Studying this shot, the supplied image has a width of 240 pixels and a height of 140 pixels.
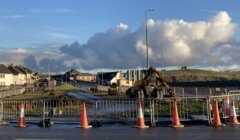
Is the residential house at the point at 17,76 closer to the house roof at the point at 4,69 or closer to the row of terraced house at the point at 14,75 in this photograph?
the row of terraced house at the point at 14,75

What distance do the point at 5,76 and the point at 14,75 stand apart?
7718 mm

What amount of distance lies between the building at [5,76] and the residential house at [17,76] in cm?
332

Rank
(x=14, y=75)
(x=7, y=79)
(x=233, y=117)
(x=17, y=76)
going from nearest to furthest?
(x=233, y=117), (x=7, y=79), (x=14, y=75), (x=17, y=76)

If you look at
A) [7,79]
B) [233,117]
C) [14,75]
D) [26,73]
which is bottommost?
[233,117]

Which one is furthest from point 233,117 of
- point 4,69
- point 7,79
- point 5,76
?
point 4,69

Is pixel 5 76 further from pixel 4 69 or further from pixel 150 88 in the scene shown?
pixel 150 88

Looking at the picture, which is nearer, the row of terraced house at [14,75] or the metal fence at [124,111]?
the metal fence at [124,111]

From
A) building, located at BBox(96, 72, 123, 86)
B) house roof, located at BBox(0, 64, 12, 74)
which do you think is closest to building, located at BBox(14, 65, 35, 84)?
house roof, located at BBox(0, 64, 12, 74)

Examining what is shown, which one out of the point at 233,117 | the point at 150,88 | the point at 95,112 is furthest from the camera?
the point at 150,88

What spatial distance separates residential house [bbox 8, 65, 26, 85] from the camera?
156m

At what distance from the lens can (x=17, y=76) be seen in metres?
157

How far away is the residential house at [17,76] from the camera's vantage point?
510ft

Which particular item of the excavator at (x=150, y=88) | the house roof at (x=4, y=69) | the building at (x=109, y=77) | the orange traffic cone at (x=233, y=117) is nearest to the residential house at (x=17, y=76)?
the house roof at (x=4, y=69)

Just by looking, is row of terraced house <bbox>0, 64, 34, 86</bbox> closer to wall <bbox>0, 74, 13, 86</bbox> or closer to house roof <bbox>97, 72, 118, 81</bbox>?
wall <bbox>0, 74, 13, 86</bbox>
